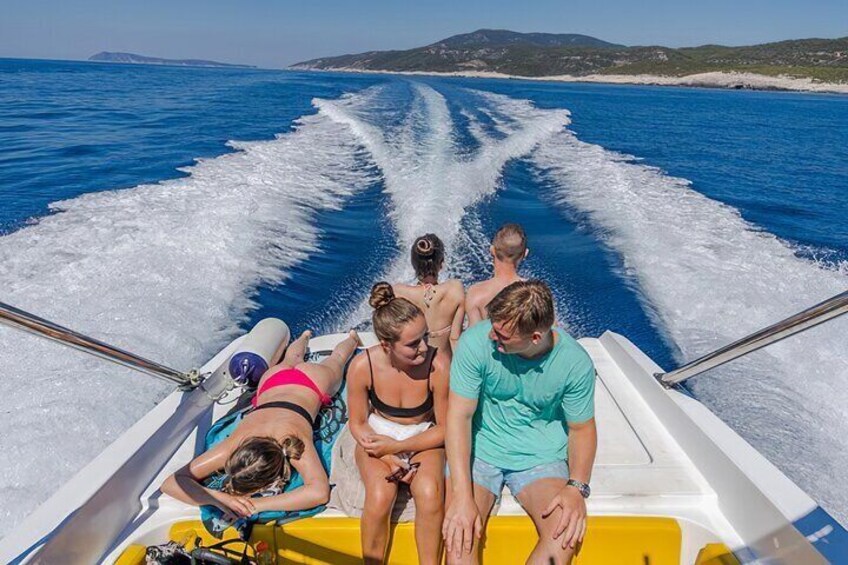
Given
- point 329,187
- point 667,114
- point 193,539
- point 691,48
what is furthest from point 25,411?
point 691,48

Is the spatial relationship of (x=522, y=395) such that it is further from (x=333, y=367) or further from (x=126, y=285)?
(x=126, y=285)

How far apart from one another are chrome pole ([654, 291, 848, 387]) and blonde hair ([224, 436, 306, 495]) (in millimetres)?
1721

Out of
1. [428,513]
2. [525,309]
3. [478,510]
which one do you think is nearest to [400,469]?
[428,513]

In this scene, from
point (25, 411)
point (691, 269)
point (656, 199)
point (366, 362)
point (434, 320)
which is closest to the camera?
point (366, 362)

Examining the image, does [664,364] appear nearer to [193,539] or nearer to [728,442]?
[728,442]

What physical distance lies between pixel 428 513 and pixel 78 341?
4.27ft

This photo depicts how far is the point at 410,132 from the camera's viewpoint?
13.4m

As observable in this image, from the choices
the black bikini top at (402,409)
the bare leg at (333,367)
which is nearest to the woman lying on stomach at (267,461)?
the bare leg at (333,367)

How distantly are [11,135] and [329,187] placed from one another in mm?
8878

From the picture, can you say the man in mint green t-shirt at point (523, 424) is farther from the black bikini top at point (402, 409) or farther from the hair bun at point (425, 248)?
the hair bun at point (425, 248)

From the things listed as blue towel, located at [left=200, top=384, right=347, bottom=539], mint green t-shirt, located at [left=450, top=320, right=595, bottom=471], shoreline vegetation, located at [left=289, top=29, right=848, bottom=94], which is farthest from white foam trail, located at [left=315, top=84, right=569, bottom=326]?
shoreline vegetation, located at [left=289, top=29, right=848, bottom=94]

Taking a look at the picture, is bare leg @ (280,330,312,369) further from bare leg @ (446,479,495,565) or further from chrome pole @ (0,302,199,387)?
bare leg @ (446,479,495,565)

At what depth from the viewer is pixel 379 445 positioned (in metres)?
2.13

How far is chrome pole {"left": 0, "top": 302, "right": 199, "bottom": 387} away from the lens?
162 cm
